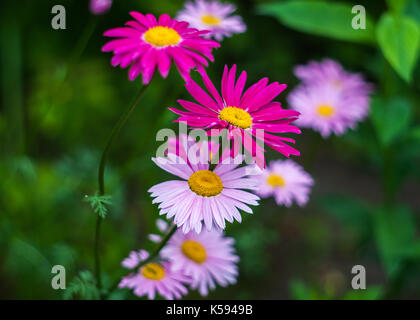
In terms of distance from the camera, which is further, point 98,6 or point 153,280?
point 98,6

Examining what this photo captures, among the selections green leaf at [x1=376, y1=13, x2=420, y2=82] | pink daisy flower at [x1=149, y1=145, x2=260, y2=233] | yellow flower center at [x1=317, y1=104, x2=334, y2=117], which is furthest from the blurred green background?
pink daisy flower at [x1=149, y1=145, x2=260, y2=233]

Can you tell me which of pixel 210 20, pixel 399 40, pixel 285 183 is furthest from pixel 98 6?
pixel 399 40

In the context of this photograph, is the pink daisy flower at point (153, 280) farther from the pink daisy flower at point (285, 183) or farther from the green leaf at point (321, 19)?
the green leaf at point (321, 19)

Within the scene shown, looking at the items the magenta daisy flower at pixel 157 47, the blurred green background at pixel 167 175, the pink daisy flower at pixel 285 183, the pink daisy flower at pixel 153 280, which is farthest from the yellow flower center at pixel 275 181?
the magenta daisy flower at pixel 157 47

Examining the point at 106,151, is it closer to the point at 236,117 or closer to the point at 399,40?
the point at 236,117
